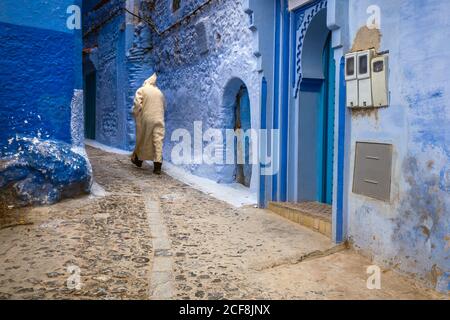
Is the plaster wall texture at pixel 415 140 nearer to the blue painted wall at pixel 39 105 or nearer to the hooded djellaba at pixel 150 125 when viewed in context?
the blue painted wall at pixel 39 105

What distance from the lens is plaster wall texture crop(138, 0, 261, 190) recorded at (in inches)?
208

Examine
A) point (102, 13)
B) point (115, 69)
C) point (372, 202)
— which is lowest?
point (372, 202)

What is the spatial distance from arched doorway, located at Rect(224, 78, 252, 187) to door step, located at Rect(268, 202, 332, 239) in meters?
1.45

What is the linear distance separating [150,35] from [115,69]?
4.73 ft

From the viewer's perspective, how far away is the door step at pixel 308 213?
3568 millimetres

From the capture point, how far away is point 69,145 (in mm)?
4242

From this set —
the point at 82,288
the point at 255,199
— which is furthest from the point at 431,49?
the point at 255,199

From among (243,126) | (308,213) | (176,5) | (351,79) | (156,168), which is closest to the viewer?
(351,79)

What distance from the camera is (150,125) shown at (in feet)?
21.7

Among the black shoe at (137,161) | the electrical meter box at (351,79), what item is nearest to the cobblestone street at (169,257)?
the electrical meter box at (351,79)

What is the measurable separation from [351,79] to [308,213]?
4.50ft

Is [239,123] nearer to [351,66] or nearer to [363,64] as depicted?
[351,66]

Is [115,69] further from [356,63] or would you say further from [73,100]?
[356,63]

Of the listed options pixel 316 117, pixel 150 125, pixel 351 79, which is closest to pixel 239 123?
pixel 150 125
